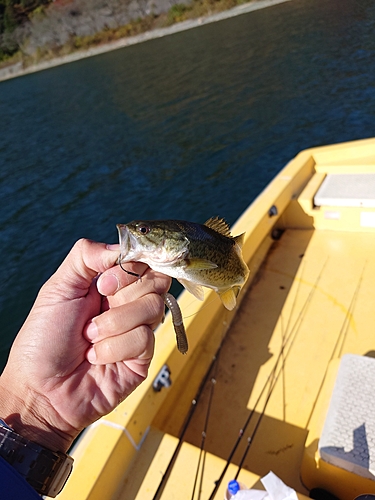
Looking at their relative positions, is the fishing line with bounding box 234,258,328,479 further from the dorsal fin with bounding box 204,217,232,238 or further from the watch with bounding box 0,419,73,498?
the dorsal fin with bounding box 204,217,232,238

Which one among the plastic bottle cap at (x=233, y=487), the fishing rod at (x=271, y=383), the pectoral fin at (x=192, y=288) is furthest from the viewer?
the fishing rod at (x=271, y=383)

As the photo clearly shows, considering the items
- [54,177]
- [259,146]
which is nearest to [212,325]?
[259,146]

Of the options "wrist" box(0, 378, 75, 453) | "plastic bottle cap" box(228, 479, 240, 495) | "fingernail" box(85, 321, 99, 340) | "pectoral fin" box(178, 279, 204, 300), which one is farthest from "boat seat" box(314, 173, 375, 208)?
"wrist" box(0, 378, 75, 453)

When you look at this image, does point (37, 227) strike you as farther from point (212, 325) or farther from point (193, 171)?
point (212, 325)

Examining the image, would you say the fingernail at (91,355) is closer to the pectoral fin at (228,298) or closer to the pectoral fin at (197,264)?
the pectoral fin at (197,264)

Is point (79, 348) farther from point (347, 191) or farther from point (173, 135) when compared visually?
point (173, 135)

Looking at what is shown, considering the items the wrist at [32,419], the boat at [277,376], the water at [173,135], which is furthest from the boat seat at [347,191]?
the wrist at [32,419]

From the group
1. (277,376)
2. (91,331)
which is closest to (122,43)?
(277,376)
